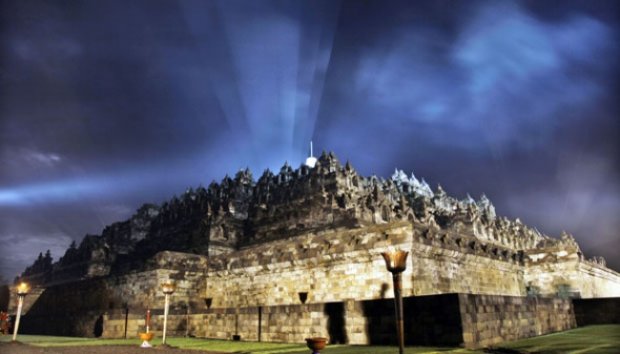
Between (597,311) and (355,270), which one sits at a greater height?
(355,270)

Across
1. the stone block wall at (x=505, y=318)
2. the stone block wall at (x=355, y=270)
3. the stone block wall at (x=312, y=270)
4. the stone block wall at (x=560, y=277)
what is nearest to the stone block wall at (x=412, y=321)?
the stone block wall at (x=505, y=318)

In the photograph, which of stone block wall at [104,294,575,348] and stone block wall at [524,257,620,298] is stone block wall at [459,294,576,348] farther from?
stone block wall at [524,257,620,298]

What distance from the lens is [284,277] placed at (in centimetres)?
1888

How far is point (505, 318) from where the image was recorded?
428 inches

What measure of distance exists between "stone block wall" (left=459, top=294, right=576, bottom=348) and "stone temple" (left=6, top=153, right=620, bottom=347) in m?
0.04

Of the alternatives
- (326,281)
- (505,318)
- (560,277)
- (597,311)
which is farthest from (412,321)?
(560,277)

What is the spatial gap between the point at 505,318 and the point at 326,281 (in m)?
7.56

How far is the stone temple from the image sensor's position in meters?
11.1

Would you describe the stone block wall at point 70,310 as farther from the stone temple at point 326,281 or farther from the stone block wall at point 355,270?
the stone block wall at point 355,270

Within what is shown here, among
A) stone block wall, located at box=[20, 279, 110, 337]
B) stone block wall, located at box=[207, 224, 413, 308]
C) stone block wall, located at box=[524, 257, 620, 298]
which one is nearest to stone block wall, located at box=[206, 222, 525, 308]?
stone block wall, located at box=[207, 224, 413, 308]

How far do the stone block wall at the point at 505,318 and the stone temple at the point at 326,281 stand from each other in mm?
44

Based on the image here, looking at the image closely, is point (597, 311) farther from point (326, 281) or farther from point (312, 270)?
point (312, 270)

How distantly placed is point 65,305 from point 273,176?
77.3 ft

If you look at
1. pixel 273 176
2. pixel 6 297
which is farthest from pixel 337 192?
pixel 6 297
